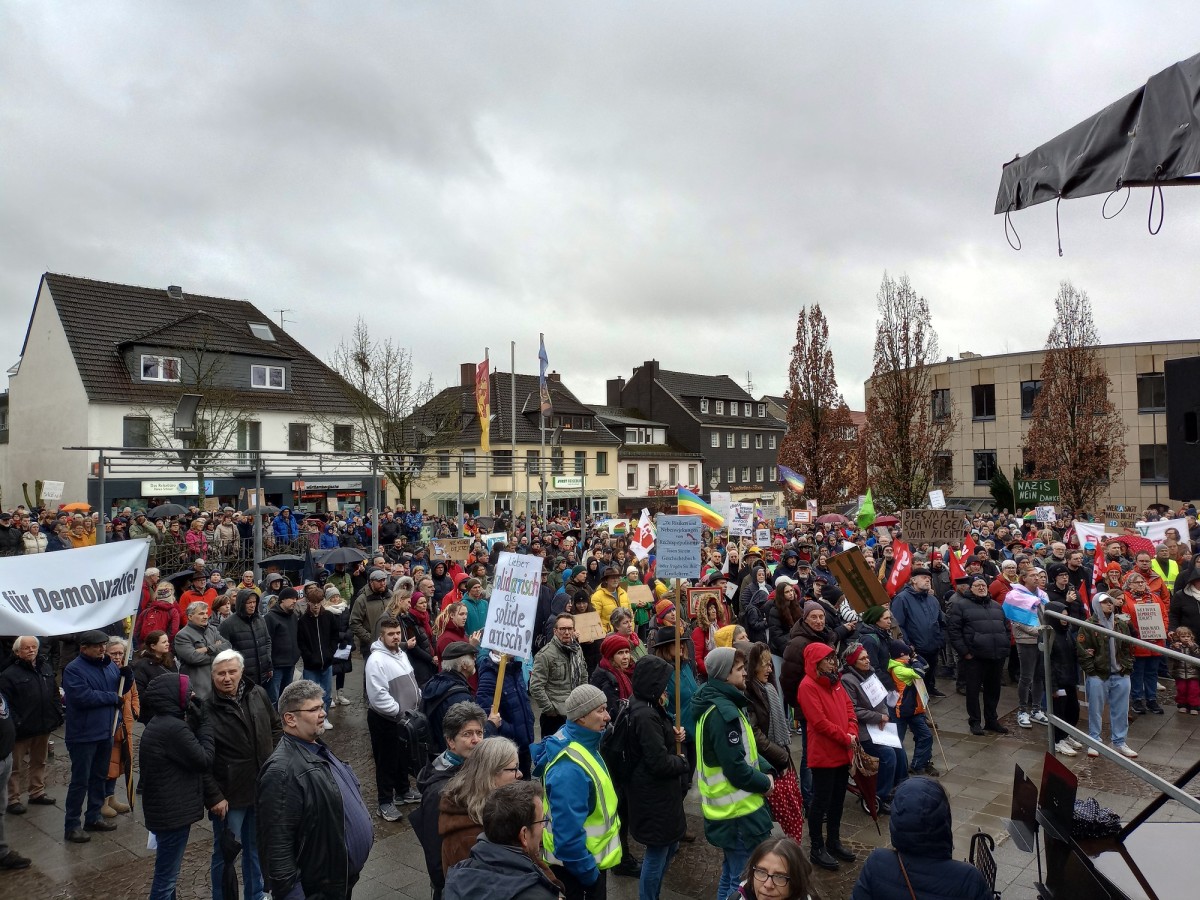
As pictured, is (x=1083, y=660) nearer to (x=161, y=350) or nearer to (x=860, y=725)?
(x=860, y=725)

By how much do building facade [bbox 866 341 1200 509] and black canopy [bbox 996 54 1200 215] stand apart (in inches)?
1413

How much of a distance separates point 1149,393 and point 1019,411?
5864 mm

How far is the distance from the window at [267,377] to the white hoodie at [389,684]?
33629 mm

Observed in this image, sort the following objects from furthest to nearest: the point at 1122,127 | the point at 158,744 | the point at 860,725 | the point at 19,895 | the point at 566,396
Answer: the point at 566,396 < the point at 860,725 < the point at 19,895 < the point at 158,744 < the point at 1122,127

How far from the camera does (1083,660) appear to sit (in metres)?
7.36

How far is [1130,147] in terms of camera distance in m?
3.50

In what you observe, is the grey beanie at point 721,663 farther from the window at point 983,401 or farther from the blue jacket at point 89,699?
the window at point 983,401

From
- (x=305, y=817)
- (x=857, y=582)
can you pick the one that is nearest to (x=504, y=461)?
(x=857, y=582)

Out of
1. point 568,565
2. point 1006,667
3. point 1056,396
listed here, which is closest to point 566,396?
point 1056,396

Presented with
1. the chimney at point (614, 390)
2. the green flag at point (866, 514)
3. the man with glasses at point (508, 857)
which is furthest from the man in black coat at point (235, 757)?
the chimney at point (614, 390)

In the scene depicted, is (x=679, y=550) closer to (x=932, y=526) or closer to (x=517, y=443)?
(x=932, y=526)

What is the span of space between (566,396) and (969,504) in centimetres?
2640

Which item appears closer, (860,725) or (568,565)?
(860,725)

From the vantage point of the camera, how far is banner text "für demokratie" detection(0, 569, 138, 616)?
21.2 feet
